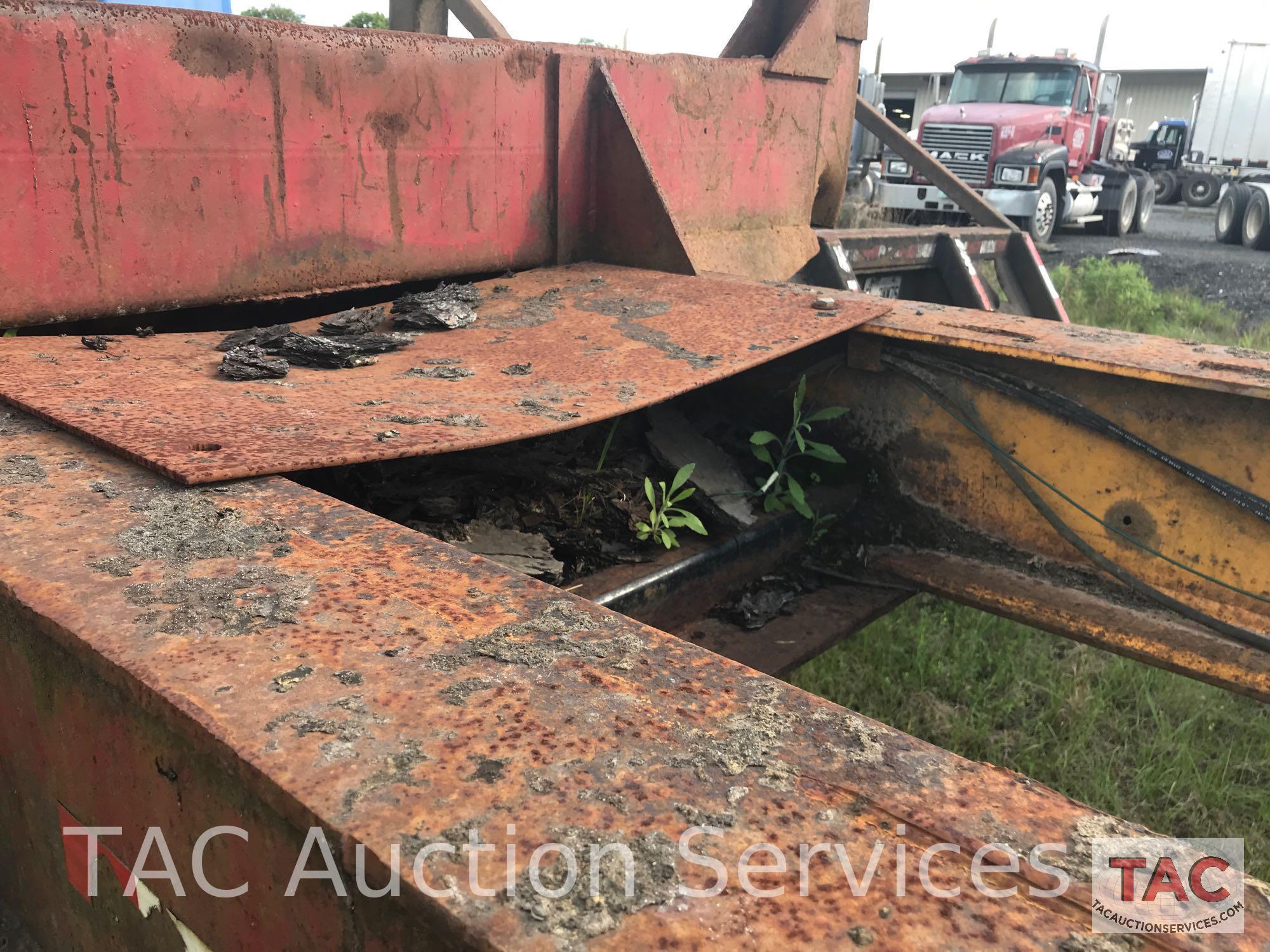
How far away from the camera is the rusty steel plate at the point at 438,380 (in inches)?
56.7

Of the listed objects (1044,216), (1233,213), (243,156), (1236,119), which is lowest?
(1044,216)

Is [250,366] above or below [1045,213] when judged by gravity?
above

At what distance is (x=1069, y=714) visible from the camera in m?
3.05

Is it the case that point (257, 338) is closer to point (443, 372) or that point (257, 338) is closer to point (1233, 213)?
point (443, 372)

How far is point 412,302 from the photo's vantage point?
96.8 inches

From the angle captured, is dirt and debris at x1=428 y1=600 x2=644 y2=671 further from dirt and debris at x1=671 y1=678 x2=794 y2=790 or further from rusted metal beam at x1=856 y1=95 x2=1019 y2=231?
rusted metal beam at x1=856 y1=95 x2=1019 y2=231

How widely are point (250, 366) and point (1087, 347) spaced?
1745mm

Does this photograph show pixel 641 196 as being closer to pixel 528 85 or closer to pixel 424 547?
pixel 528 85

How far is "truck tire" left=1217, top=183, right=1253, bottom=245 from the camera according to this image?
611 inches

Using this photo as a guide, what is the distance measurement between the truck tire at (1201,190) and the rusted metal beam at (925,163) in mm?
19742

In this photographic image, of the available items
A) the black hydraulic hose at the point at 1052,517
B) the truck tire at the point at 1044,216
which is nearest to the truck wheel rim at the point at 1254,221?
the truck tire at the point at 1044,216

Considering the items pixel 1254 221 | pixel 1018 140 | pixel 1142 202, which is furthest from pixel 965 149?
pixel 1254 221

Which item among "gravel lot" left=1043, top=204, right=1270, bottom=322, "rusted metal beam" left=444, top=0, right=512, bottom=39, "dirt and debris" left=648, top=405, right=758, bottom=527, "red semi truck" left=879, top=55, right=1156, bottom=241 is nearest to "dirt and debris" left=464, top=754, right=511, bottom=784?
"dirt and debris" left=648, top=405, right=758, bottom=527

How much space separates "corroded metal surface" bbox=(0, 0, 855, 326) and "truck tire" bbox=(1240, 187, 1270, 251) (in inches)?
595
